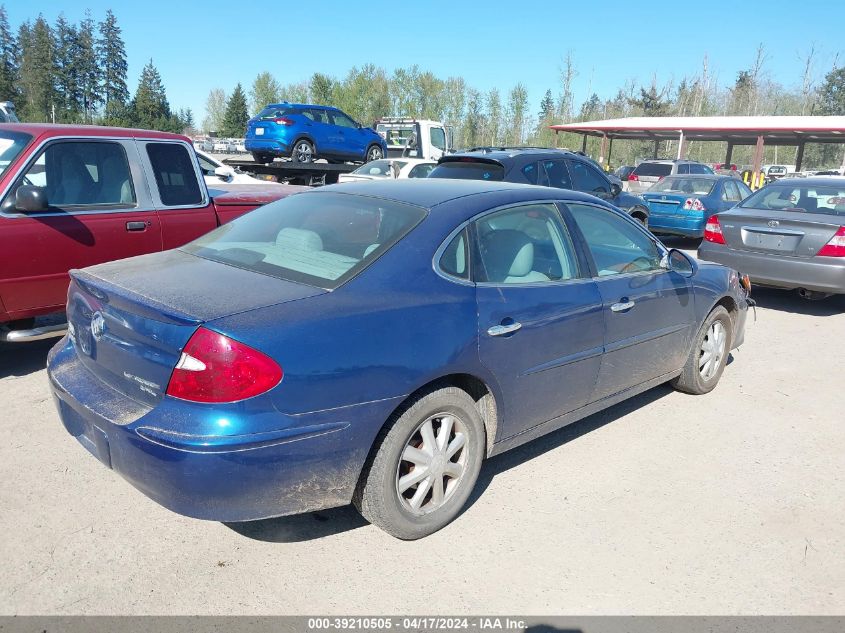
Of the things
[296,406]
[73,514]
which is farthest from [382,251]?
[73,514]

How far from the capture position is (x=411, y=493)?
10.2 feet

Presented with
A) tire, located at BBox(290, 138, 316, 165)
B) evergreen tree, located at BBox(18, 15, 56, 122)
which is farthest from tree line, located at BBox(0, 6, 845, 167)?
tire, located at BBox(290, 138, 316, 165)

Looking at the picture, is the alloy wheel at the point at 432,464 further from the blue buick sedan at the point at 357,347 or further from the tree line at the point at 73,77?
the tree line at the point at 73,77

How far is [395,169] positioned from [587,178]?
5.29 metres

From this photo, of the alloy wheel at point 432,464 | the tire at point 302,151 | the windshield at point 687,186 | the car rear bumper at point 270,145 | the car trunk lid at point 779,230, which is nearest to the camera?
the alloy wheel at point 432,464

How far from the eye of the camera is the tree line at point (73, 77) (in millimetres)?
72875

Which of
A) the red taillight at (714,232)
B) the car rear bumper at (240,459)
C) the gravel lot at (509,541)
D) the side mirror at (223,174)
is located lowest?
the gravel lot at (509,541)

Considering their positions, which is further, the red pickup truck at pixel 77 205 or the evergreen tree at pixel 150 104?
the evergreen tree at pixel 150 104

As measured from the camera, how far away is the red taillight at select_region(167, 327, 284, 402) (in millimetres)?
2479

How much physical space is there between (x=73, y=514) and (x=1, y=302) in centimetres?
216

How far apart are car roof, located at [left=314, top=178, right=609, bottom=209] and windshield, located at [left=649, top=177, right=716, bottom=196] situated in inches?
388

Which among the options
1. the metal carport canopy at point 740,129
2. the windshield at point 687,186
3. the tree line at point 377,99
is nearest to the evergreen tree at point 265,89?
the tree line at point 377,99

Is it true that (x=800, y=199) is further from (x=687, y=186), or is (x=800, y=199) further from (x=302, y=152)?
(x=302, y=152)

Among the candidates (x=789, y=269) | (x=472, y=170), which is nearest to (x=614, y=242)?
(x=472, y=170)
